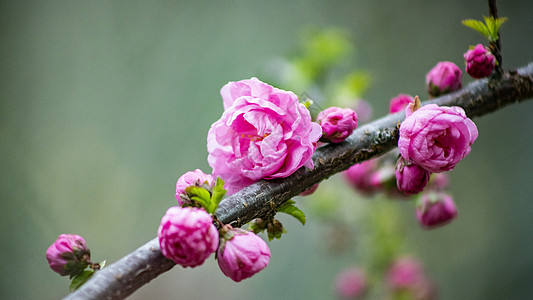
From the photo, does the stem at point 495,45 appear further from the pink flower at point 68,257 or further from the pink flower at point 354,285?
the pink flower at point 354,285

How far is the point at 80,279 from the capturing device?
390 mm

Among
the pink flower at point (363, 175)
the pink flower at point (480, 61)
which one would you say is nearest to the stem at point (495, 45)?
the pink flower at point (480, 61)

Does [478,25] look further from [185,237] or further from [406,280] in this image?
[406,280]

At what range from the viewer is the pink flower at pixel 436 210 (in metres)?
0.64

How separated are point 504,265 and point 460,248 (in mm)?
168

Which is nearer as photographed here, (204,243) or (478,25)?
(204,243)

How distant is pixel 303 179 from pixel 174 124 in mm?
1739

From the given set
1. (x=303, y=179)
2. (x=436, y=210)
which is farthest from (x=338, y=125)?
(x=436, y=210)

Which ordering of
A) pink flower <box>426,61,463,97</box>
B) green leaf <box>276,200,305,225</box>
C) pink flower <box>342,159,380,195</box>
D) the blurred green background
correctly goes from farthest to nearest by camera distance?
the blurred green background
pink flower <box>342,159,380,195</box>
pink flower <box>426,61,463,97</box>
green leaf <box>276,200,305,225</box>

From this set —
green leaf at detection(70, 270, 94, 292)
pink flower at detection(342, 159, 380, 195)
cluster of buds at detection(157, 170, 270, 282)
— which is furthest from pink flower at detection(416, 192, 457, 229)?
green leaf at detection(70, 270, 94, 292)

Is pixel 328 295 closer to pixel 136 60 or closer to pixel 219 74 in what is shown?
pixel 219 74

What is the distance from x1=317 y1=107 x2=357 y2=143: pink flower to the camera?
1.50ft

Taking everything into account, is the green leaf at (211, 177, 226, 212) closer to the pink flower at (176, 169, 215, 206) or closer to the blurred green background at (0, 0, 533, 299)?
the pink flower at (176, 169, 215, 206)

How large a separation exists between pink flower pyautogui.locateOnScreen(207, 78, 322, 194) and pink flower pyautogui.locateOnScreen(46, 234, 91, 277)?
0.55 ft
